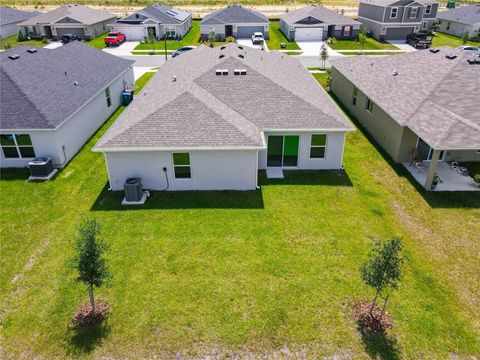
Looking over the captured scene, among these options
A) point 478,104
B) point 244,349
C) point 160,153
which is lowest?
point 244,349

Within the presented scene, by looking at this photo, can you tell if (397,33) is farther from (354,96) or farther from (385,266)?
(385,266)

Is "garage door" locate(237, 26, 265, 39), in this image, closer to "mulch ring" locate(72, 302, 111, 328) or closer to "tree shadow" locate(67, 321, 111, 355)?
"mulch ring" locate(72, 302, 111, 328)

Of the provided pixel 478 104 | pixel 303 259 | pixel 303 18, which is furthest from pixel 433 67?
pixel 303 18

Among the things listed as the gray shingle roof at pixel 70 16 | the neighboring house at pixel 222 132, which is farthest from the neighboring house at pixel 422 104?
the gray shingle roof at pixel 70 16

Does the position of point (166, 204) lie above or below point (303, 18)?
below

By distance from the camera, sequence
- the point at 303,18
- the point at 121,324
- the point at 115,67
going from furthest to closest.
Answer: the point at 303,18 < the point at 115,67 < the point at 121,324

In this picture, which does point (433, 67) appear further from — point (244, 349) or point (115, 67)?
point (115, 67)

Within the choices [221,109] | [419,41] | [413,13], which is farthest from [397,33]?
[221,109]

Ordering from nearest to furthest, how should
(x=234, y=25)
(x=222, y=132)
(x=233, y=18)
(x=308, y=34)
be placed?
1. (x=222, y=132)
2. (x=308, y=34)
3. (x=234, y=25)
4. (x=233, y=18)
